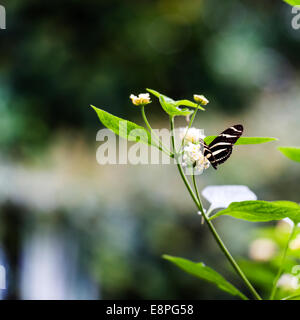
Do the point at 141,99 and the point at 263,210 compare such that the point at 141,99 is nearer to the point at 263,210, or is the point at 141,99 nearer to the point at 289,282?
the point at 263,210

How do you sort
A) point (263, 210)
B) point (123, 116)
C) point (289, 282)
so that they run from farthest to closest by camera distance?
point (123, 116)
point (289, 282)
point (263, 210)

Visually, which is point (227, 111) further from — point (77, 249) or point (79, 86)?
point (77, 249)

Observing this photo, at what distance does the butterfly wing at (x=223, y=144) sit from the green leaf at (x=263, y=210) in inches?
1.4

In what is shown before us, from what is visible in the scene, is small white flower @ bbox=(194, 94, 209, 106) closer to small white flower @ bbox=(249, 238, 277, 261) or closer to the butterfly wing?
the butterfly wing

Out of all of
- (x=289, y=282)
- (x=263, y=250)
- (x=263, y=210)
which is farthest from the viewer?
(x=263, y=250)

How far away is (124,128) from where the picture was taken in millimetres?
267

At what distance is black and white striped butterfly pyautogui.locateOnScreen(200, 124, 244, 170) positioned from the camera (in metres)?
0.27

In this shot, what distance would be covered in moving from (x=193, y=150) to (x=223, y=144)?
2 centimetres

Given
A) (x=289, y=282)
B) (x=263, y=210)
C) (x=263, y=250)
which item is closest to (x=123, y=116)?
(x=263, y=250)

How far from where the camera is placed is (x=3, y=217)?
237cm

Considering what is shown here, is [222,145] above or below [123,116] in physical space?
below

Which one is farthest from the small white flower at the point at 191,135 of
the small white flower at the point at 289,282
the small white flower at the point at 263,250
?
the small white flower at the point at 263,250

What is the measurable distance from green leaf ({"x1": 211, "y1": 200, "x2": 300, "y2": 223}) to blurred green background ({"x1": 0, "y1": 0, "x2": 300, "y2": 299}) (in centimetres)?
200
